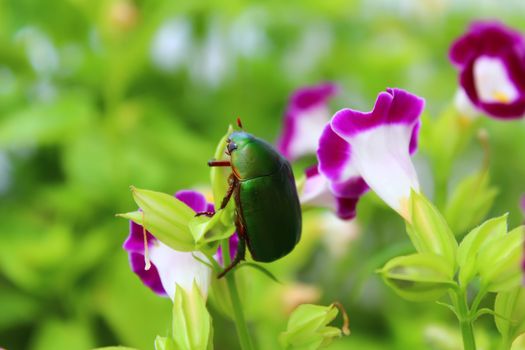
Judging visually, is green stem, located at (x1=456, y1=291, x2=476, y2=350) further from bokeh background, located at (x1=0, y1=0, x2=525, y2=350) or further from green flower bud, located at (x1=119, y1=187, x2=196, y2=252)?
bokeh background, located at (x1=0, y1=0, x2=525, y2=350)

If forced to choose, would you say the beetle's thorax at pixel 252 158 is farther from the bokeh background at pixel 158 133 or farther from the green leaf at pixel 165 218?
the bokeh background at pixel 158 133

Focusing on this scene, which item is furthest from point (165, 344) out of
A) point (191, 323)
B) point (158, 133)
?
point (158, 133)

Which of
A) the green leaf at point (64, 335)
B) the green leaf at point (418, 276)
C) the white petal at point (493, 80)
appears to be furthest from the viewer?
the green leaf at point (64, 335)

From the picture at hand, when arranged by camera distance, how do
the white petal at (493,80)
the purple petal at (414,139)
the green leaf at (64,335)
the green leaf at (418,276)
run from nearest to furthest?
the green leaf at (418,276), the purple petal at (414,139), the white petal at (493,80), the green leaf at (64,335)

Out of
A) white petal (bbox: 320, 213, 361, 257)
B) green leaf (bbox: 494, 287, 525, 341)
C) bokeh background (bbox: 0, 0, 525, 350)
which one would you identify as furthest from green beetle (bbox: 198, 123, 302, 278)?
white petal (bbox: 320, 213, 361, 257)

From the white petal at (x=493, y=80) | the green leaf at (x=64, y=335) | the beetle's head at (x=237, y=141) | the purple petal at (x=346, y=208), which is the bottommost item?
the green leaf at (x=64, y=335)

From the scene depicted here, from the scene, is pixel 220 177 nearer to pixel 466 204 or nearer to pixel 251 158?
pixel 251 158

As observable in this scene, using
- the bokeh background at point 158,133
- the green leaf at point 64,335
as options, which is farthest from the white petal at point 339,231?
the green leaf at point 64,335

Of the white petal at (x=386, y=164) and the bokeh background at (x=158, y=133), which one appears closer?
the white petal at (x=386, y=164)

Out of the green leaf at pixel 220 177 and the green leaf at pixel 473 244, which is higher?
the green leaf at pixel 220 177
